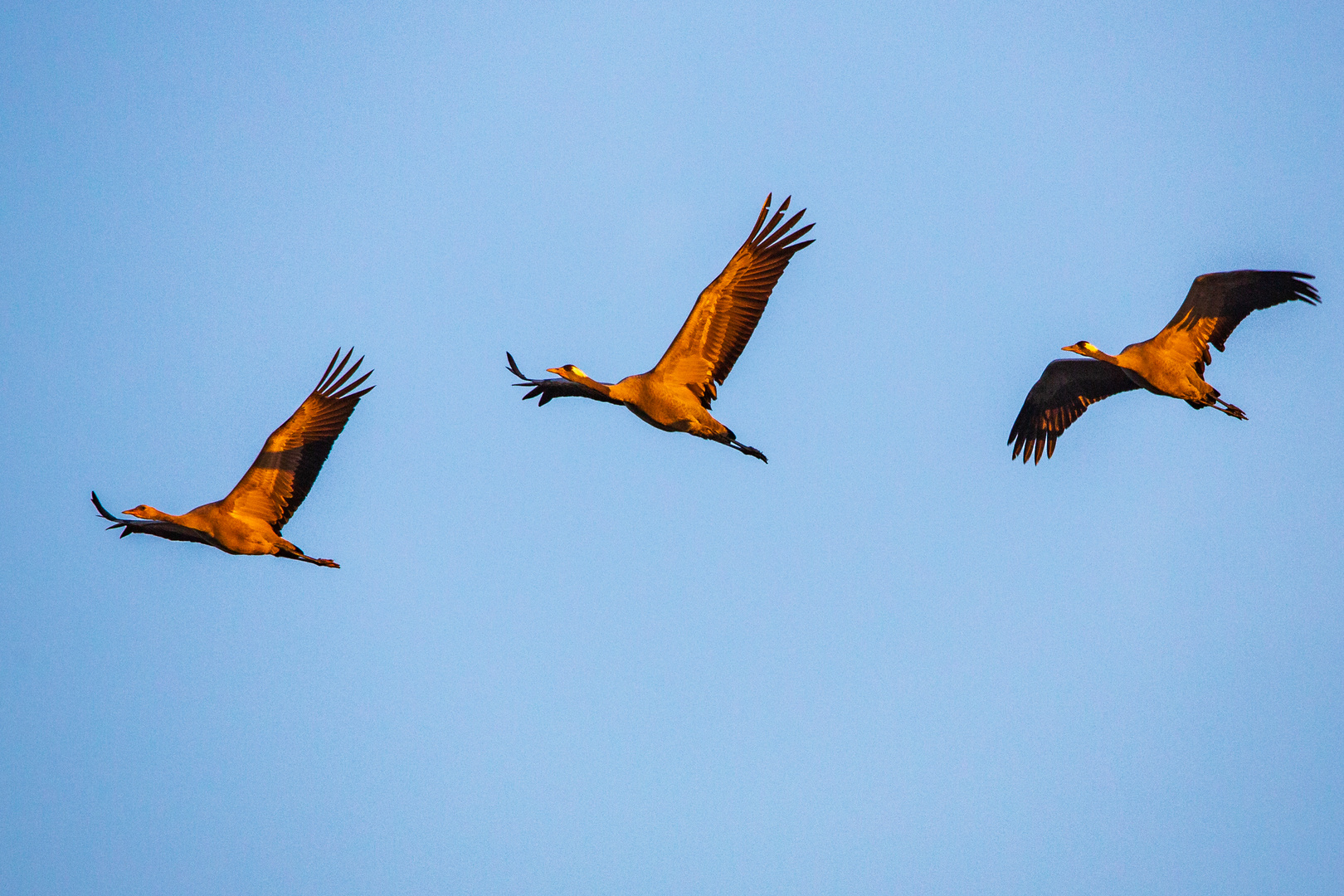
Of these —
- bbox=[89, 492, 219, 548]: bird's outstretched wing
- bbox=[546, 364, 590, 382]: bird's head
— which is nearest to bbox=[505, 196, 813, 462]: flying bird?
bbox=[546, 364, 590, 382]: bird's head

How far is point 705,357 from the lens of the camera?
50.8 feet

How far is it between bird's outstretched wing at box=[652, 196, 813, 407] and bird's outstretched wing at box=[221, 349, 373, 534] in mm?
4696

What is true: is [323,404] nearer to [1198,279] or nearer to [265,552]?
[265,552]

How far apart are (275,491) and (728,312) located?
655cm

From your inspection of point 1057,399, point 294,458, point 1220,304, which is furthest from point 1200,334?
point 294,458

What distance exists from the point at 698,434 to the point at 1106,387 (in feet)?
22.9

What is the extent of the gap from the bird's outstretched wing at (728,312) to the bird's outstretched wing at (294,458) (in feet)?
15.4

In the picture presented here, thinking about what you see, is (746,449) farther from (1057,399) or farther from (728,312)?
(1057,399)

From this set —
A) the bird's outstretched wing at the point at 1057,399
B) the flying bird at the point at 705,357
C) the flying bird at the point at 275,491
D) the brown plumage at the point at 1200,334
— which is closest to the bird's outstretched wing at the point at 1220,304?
the brown plumage at the point at 1200,334

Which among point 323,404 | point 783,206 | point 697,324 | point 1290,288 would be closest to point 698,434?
point 697,324

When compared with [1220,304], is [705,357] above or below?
below

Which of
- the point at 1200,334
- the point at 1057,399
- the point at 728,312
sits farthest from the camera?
the point at 1057,399

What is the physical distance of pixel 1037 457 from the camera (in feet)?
61.7

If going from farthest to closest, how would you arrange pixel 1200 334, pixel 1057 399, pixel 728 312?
pixel 1057 399 < pixel 1200 334 < pixel 728 312
